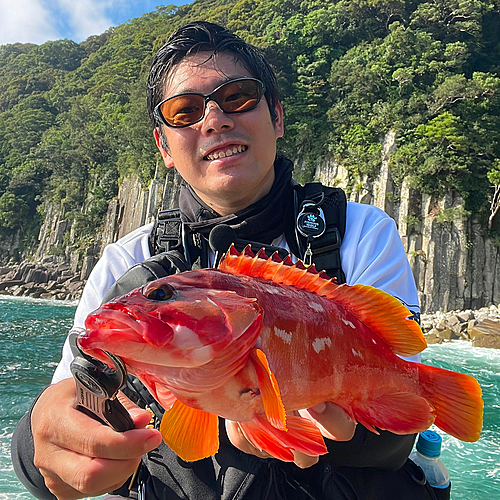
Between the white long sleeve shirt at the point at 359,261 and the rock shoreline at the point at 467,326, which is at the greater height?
the white long sleeve shirt at the point at 359,261

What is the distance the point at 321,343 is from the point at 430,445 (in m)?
1.59

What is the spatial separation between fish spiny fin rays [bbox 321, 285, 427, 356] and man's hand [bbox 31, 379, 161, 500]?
2.31 feet

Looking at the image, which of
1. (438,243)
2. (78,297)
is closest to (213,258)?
(438,243)

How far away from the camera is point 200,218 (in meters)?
2.08

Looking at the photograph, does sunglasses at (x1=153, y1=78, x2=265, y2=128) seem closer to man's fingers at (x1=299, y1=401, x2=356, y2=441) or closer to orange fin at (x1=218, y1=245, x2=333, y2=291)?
orange fin at (x1=218, y1=245, x2=333, y2=291)

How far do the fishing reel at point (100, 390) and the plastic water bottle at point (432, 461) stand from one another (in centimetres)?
183

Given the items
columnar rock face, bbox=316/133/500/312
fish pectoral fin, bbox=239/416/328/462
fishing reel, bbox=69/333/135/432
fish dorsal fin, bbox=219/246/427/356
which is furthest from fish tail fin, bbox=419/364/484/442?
columnar rock face, bbox=316/133/500/312

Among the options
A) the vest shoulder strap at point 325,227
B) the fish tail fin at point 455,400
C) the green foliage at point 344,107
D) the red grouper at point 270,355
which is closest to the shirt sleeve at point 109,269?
the vest shoulder strap at point 325,227

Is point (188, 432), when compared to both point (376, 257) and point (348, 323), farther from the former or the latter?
point (376, 257)

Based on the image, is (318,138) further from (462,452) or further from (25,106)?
(25,106)

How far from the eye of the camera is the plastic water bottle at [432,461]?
214 cm

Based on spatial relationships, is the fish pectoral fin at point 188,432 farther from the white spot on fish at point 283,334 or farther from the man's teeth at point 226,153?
the man's teeth at point 226,153

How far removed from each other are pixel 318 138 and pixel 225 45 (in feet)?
75.4

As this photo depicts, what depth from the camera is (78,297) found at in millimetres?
27797
